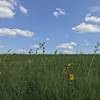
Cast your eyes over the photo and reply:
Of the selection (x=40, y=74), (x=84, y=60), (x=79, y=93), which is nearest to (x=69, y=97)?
(x=79, y=93)

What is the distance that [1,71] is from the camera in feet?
21.1

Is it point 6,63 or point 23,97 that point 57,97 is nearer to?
point 23,97

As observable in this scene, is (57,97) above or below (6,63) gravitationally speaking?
below

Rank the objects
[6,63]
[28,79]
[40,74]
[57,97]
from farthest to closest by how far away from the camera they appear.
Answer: [6,63] → [40,74] → [28,79] → [57,97]

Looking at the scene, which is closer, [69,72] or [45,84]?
[69,72]

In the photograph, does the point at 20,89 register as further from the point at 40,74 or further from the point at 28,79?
the point at 40,74

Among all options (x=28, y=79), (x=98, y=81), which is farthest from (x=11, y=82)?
(x=98, y=81)

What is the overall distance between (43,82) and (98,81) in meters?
0.92

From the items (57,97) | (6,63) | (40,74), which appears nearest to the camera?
(57,97)

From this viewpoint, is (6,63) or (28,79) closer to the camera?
(28,79)

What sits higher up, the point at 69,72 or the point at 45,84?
the point at 69,72

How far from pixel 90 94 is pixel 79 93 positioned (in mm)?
153

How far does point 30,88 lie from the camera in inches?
227

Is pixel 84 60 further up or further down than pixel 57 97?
further up
